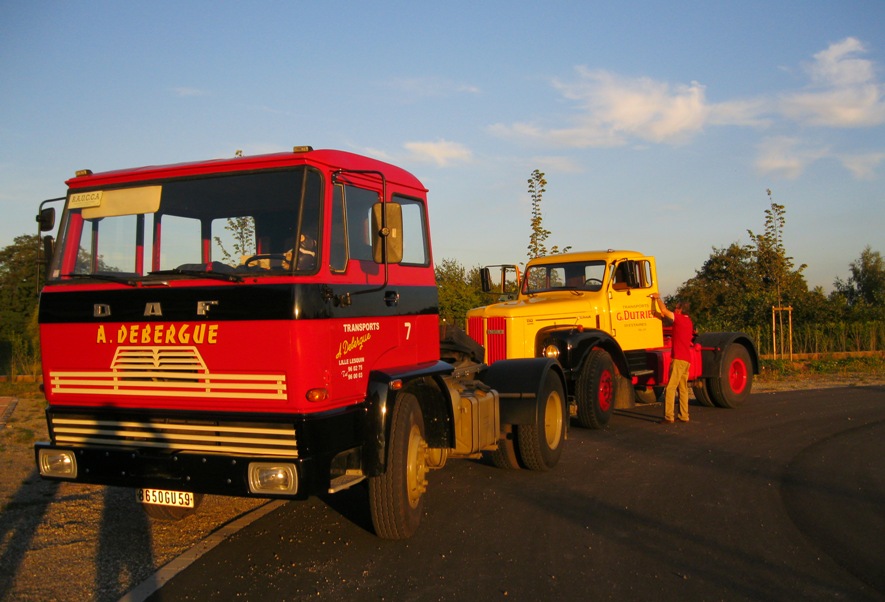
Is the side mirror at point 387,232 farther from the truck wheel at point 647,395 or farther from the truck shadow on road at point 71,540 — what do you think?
the truck wheel at point 647,395

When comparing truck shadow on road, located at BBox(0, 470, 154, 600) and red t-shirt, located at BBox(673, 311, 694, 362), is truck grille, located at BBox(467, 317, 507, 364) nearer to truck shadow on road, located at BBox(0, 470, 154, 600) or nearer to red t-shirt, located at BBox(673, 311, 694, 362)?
red t-shirt, located at BBox(673, 311, 694, 362)

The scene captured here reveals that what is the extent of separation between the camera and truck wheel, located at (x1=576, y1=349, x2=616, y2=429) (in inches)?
450

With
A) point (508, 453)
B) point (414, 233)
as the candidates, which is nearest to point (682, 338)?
point (508, 453)

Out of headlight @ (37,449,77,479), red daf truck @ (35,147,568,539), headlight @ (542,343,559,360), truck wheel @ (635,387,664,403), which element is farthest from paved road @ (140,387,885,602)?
truck wheel @ (635,387,664,403)

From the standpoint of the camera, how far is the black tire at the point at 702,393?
1392 centimetres

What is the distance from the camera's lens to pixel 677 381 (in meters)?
12.6

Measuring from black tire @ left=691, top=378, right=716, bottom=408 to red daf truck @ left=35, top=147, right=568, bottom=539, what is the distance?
27.8ft

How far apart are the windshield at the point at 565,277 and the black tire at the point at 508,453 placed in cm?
442

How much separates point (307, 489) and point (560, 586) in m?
1.77

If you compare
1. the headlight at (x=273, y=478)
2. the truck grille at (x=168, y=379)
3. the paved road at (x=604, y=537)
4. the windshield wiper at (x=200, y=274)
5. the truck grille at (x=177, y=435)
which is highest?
the windshield wiper at (x=200, y=274)

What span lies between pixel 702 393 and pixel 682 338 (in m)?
2.07

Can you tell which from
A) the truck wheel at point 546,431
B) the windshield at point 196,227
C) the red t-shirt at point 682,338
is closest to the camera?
the windshield at point 196,227

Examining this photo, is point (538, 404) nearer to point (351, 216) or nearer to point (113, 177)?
point (351, 216)

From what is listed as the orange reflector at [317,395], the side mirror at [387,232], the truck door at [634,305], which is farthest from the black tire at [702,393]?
the orange reflector at [317,395]
